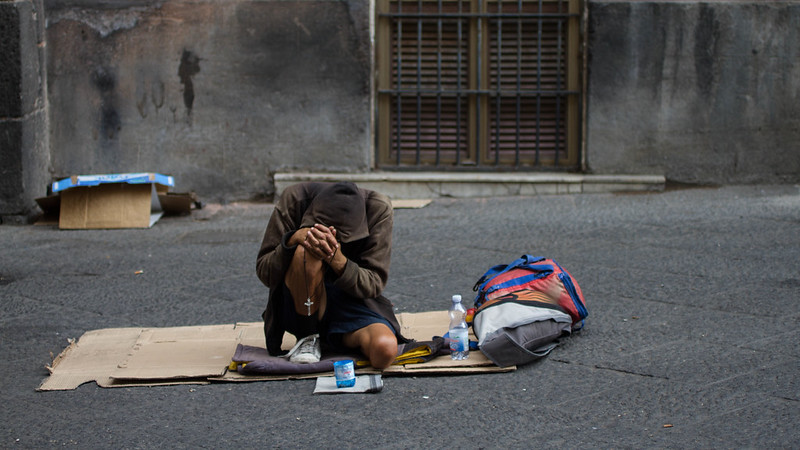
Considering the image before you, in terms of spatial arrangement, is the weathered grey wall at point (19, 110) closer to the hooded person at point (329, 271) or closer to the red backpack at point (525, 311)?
the hooded person at point (329, 271)

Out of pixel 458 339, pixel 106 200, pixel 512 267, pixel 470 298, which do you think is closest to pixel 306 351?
pixel 458 339

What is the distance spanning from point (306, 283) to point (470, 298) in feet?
4.70

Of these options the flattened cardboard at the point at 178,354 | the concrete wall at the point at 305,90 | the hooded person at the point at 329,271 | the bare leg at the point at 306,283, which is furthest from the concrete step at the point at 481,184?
the bare leg at the point at 306,283

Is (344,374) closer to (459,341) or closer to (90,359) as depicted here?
(459,341)

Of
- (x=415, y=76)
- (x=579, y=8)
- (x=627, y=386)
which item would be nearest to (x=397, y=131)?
(x=415, y=76)

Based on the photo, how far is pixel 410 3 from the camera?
8.16 metres

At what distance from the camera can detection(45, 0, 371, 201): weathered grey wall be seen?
793 cm

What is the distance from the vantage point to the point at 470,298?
5.04 meters

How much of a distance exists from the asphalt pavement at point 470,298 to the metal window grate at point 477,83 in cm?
73

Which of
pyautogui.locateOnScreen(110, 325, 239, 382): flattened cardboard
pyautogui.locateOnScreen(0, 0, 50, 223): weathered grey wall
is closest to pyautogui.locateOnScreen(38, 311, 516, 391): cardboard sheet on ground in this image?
pyautogui.locateOnScreen(110, 325, 239, 382): flattened cardboard

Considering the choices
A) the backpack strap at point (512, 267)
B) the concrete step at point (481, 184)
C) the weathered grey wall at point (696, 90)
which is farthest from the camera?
the concrete step at point (481, 184)

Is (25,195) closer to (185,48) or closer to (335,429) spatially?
(185,48)

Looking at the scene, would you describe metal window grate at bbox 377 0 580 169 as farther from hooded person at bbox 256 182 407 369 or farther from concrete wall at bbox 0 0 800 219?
hooded person at bbox 256 182 407 369

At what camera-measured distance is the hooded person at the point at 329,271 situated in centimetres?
381
